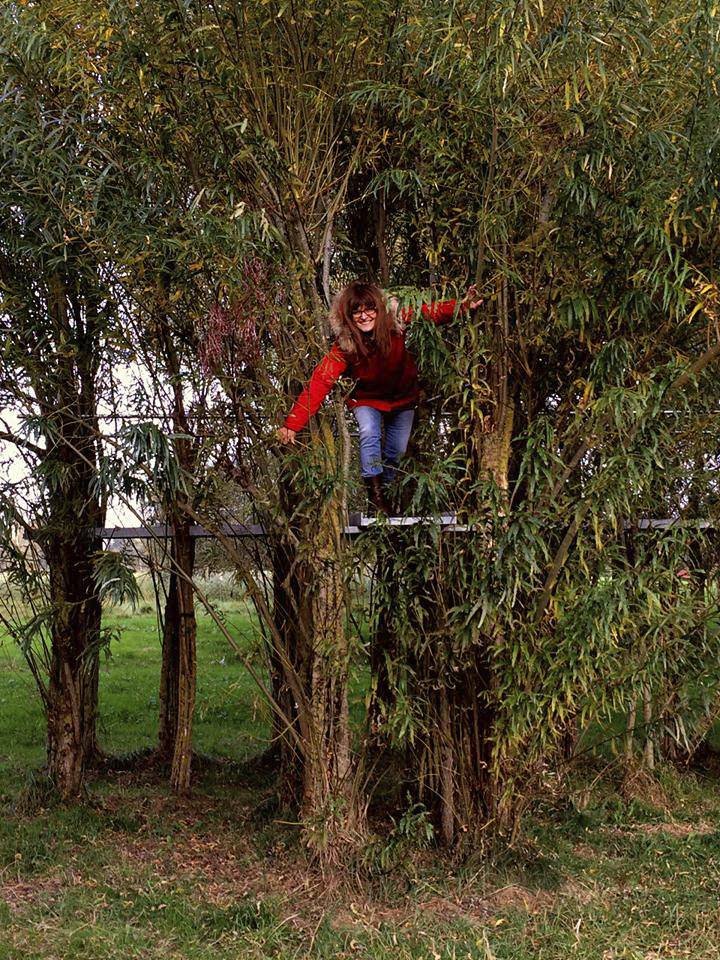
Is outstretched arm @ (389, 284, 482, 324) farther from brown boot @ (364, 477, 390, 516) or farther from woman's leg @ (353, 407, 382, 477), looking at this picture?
brown boot @ (364, 477, 390, 516)

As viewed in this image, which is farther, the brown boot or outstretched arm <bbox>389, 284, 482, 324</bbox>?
the brown boot

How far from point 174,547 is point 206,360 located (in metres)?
1.66

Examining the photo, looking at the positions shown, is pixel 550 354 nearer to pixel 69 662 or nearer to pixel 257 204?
pixel 257 204

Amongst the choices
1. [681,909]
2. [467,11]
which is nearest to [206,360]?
[467,11]

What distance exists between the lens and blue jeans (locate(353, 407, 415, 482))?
3.68 m

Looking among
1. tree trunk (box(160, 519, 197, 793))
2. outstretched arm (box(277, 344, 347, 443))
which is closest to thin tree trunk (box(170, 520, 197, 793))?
tree trunk (box(160, 519, 197, 793))

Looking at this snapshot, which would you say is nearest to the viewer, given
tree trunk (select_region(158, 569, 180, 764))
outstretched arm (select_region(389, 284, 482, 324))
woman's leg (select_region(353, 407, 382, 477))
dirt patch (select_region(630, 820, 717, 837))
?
outstretched arm (select_region(389, 284, 482, 324))

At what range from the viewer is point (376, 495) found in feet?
12.6

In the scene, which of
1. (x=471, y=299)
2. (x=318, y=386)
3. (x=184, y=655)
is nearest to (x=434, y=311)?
(x=471, y=299)

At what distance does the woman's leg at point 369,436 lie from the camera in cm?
368

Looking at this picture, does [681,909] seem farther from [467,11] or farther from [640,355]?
[467,11]

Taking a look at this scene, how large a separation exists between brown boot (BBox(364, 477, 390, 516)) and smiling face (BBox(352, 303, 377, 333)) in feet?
2.00

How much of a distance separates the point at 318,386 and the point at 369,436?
0.91 ft

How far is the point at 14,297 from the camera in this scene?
410 centimetres
